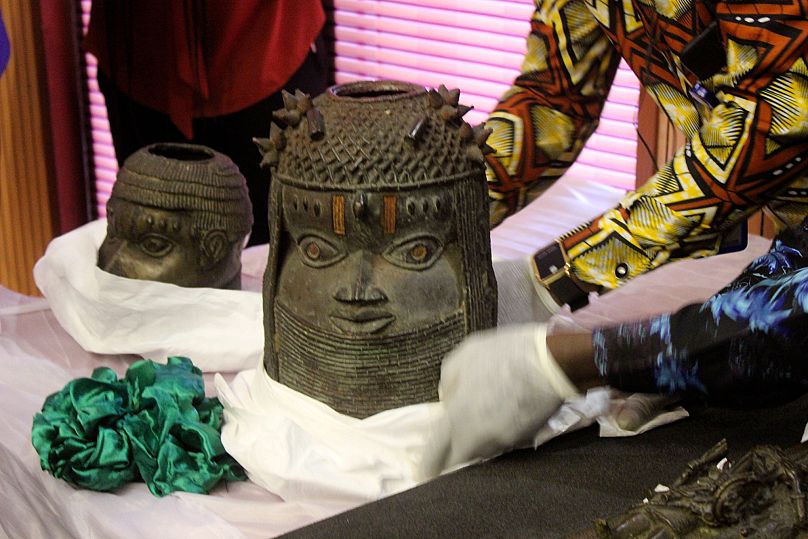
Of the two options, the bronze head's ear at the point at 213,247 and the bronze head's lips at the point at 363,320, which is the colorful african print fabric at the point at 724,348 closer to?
the bronze head's lips at the point at 363,320

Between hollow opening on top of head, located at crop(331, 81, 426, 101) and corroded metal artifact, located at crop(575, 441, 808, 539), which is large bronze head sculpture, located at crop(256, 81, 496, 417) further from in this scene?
corroded metal artifact, located at crop(575, 441, 808, 539)

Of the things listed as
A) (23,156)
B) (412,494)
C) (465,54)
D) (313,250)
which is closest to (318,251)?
(313,250)

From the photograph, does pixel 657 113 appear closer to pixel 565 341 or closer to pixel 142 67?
pixel 142 67

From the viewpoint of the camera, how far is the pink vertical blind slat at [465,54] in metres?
2.54

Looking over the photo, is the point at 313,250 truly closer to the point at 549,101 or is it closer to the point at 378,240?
the point at 378,240

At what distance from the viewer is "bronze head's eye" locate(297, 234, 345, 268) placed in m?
1.41

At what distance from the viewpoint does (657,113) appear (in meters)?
2.35

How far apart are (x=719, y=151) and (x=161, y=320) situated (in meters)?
0.95

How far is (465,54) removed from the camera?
107 inches

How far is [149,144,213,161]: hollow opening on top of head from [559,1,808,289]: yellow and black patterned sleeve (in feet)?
2.45

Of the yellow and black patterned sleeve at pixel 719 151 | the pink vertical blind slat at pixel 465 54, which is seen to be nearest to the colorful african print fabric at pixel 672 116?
the yellow and black patterned sleeve at pixel 719 151

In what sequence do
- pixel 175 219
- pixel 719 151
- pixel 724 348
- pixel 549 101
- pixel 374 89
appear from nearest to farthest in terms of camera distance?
pixel 724 348, pixel 719 151, pixel 374 89, pixel 549 101, pixel 175 219

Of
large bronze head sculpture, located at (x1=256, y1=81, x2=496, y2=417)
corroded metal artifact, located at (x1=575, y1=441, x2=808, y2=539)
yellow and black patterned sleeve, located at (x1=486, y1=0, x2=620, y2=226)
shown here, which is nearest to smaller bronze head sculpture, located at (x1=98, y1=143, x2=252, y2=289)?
large bronze head sculpture, located at (x1=256, y1=81, x2=496, y2=417)

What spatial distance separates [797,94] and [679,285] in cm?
82
